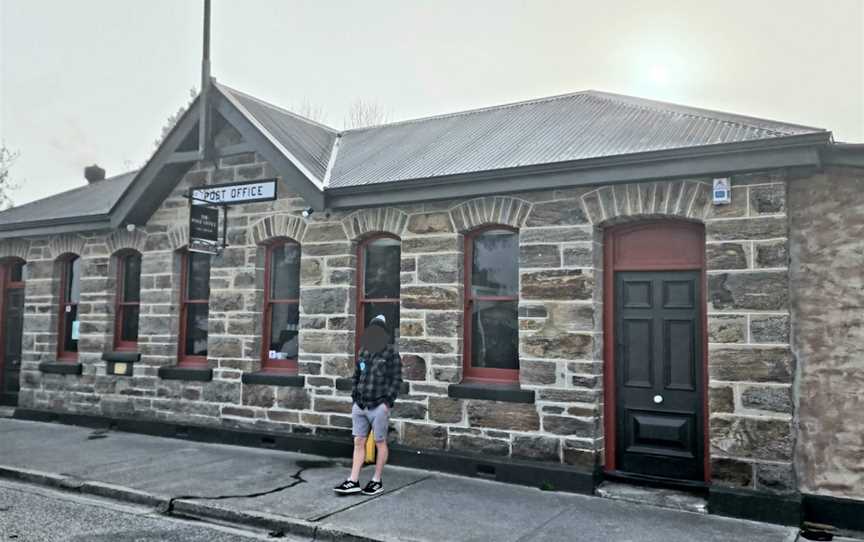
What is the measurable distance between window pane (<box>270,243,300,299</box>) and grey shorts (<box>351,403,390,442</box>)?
3.32 m

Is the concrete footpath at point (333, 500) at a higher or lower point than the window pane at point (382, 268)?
lower

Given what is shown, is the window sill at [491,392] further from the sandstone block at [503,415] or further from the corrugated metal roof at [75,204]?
the corrugated metal roof at [75,204]

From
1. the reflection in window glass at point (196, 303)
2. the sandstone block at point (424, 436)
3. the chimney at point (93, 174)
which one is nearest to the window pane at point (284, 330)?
the reflection in window glass at point (196, 303)

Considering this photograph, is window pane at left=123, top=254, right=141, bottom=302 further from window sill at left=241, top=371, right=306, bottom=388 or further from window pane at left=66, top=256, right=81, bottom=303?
window sill at left=241, top=371, right=306, bottom=388

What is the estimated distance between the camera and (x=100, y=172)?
17156 mm

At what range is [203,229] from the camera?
10.2 meters

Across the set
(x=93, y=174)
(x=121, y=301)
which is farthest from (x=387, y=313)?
(x=93, y=174)

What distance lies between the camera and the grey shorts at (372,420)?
7.31 metres

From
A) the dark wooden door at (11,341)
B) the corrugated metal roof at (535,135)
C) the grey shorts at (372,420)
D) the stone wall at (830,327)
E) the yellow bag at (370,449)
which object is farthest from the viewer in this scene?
the dark wooden door at (11,341)

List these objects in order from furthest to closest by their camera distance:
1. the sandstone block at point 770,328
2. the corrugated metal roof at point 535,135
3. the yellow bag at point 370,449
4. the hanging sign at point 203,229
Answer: the hanging sign at point 203,229 < the yellow bag at point 370,449 < the corrugated metal roof at point 535,135 < the sandstone block at point 770,328

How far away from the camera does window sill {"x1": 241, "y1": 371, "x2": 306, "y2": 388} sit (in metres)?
9.73

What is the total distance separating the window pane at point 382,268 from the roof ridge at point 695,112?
3.89 m

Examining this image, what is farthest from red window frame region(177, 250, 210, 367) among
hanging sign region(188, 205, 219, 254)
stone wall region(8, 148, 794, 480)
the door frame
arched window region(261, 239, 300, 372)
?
the door frame

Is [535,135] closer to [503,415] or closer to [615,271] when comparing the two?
[615,271]
